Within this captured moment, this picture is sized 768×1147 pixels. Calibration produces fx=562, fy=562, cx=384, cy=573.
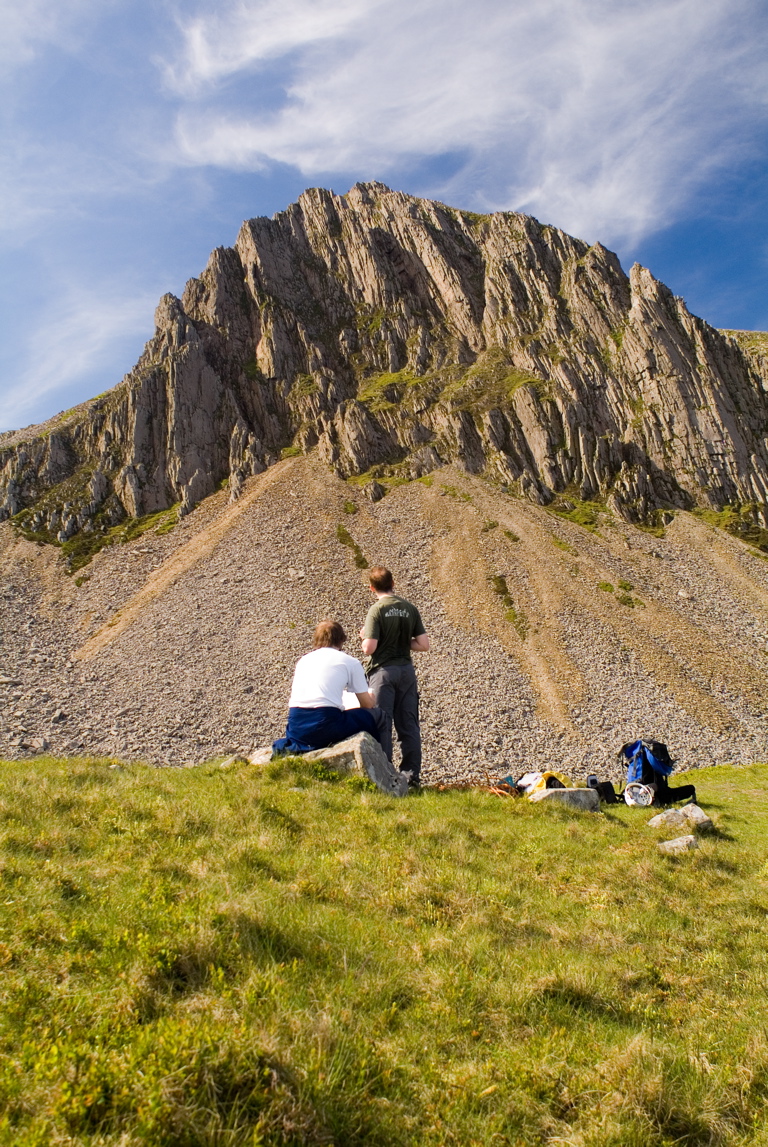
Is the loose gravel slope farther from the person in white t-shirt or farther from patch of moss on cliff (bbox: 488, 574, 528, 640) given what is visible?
the person in white t-shirt

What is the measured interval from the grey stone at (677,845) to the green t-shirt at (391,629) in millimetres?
6252

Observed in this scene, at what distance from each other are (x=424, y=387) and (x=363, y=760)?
106132 mm

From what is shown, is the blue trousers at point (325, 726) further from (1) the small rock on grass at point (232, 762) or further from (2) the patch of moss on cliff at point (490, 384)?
(2) the patch of moss on cliff at point (490, 384)

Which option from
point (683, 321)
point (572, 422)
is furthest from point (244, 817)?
point (683, 321)

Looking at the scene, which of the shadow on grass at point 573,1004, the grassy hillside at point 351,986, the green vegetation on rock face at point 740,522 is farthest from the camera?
the green vegetation on rock face at point 740,522

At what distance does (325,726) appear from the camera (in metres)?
11.9

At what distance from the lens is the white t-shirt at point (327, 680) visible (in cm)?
1154

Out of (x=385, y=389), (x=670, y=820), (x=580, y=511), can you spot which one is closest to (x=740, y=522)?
(x=580, y=511)

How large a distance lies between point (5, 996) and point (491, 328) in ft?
425

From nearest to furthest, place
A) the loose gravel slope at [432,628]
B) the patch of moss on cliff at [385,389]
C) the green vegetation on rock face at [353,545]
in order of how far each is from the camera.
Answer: the loose gravel slope at [432,628] < the green vegetation on rock face at [353,545] < the patch of moss on cliff at [385,389]

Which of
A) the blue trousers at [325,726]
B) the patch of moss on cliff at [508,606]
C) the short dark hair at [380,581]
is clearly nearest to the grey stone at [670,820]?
the blue trousers at [325,726]

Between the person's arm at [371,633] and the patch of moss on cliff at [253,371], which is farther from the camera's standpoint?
the patch of moss on cliff at [253,371]

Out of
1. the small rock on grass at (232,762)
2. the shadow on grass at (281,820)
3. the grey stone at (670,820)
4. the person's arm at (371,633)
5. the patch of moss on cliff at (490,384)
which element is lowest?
the grey stone at (670,820)

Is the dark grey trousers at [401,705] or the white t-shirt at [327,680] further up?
the white t-shirt at [327,680]
